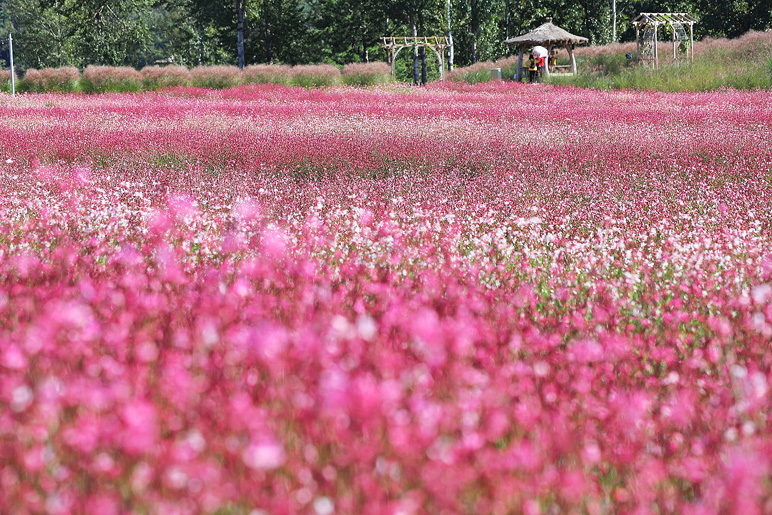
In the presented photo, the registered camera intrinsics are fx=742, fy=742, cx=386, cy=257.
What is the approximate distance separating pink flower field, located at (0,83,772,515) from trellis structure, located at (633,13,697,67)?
24.5 metres

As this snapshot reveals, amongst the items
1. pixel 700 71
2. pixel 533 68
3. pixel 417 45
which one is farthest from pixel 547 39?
pixel 700 71

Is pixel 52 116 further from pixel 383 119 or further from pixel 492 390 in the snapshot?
pixel 492 390

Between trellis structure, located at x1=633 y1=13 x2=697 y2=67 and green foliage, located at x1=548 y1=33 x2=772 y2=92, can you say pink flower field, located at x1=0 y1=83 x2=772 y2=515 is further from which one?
trellis structure, located at x1=633 y1=13 x2=697 y2=67

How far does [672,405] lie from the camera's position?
8.70ft

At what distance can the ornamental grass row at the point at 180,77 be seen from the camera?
101ft

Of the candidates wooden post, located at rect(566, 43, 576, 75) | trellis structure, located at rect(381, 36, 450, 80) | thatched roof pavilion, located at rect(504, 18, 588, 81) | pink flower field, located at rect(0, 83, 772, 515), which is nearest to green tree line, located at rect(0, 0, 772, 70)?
trellis structure, located at rect(381, 36, 450, 80)

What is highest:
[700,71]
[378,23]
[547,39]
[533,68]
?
[378,23]

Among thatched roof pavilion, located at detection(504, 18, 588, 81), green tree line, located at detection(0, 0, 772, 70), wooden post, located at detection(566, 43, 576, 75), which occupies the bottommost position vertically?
wooden post, located at detection(566, 43, 576, 75)

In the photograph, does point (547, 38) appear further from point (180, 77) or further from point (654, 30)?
point (180, 77)

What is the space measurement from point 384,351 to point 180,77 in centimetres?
3152

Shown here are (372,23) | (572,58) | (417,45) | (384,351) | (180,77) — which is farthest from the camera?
(372,23)

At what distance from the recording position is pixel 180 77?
31.6 meters

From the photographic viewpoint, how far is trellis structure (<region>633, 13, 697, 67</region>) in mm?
30234

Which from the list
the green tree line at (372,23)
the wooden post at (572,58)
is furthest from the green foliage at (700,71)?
the green tree line at (372,23)
